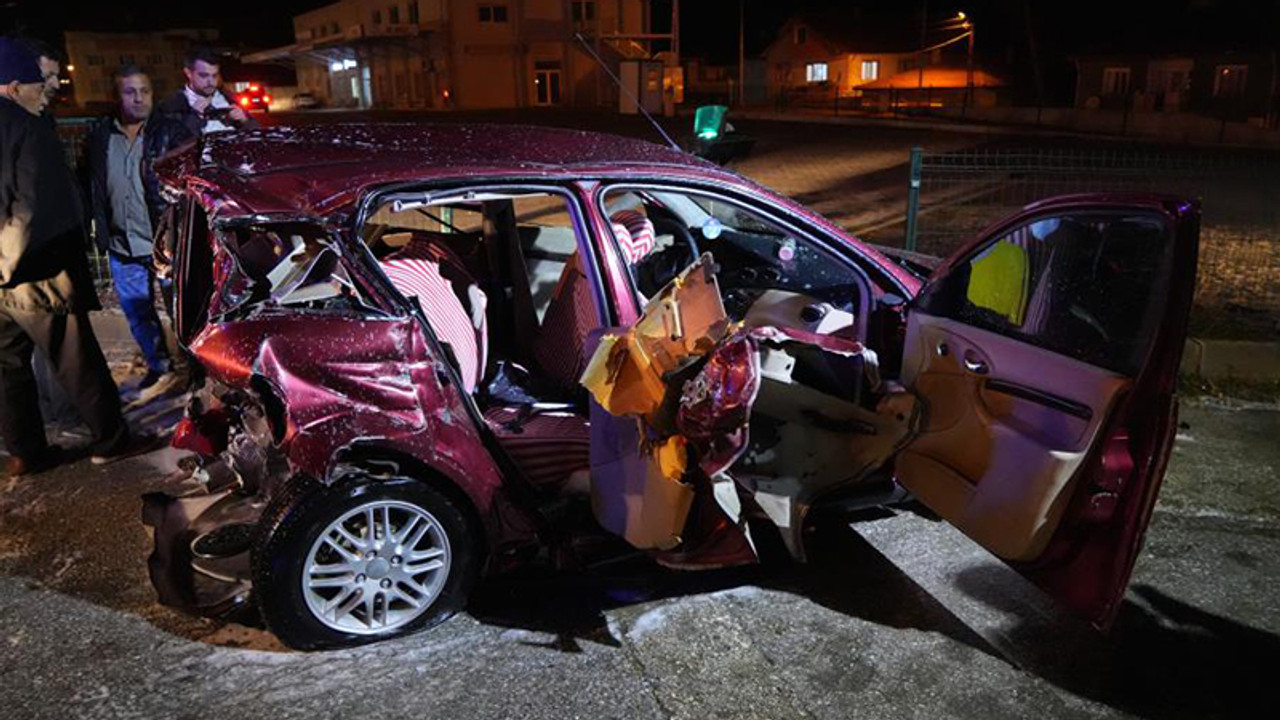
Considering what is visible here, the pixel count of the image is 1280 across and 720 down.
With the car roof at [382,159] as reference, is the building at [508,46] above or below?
above

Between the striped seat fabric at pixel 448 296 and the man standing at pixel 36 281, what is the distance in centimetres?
180

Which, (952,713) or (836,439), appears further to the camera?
(836,439)

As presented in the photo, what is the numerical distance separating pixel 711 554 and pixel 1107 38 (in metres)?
41.6

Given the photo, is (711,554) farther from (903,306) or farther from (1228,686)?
(1228,686)

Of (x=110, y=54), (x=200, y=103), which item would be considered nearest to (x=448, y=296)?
(x=200, y=103)

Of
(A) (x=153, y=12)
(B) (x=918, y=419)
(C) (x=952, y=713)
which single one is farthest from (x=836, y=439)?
(A) (x=153, y=12)

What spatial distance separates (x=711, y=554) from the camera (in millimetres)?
3123

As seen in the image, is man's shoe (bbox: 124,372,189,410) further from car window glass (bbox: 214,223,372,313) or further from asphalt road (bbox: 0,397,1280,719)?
car window glass (bbox: 214,223,372,313)

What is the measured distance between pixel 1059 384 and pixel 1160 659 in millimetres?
1119

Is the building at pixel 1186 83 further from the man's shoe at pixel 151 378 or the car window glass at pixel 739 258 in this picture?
the man's shoe at pixel 151 378

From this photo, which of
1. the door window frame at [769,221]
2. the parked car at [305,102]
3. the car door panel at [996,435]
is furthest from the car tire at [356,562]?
the parked car at [305,102]

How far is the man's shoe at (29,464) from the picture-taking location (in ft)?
14.6

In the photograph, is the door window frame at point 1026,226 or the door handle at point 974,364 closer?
the door window frame at point 1026,226

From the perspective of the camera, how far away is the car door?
2525mm
